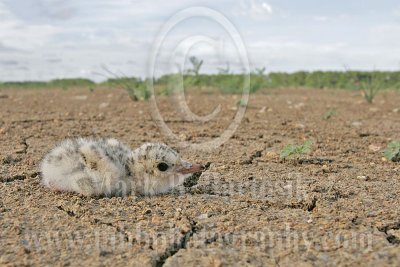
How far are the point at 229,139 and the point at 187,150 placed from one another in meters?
0.72

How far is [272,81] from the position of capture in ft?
59.3

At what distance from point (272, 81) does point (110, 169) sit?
598 inches

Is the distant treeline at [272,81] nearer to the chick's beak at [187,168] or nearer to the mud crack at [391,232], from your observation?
the chick's beak at [187,168]

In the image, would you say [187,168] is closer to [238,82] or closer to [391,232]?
[391,232]

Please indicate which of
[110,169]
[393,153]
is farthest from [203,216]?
[393,153]

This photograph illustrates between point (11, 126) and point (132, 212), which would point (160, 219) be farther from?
point (11, 126)

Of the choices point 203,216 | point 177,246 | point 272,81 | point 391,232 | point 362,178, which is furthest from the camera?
point 272,81

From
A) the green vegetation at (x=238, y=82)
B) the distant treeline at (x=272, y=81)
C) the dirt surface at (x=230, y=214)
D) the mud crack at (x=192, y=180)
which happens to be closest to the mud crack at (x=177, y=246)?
the dirt surface at (x=230, y=214)

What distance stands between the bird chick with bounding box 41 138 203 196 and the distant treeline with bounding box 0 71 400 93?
6653mm

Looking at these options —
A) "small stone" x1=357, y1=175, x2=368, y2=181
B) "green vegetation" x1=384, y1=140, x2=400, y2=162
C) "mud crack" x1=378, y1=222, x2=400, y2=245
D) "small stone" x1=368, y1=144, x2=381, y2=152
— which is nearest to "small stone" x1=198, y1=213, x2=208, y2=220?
"mud crack" x1=378, y1=222, x2=400, y2=245

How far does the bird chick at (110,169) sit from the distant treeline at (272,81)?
21.8ft

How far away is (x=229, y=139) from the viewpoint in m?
5.60

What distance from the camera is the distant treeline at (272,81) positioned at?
477 inches

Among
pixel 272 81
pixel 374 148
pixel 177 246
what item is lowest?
pixel 177 246
